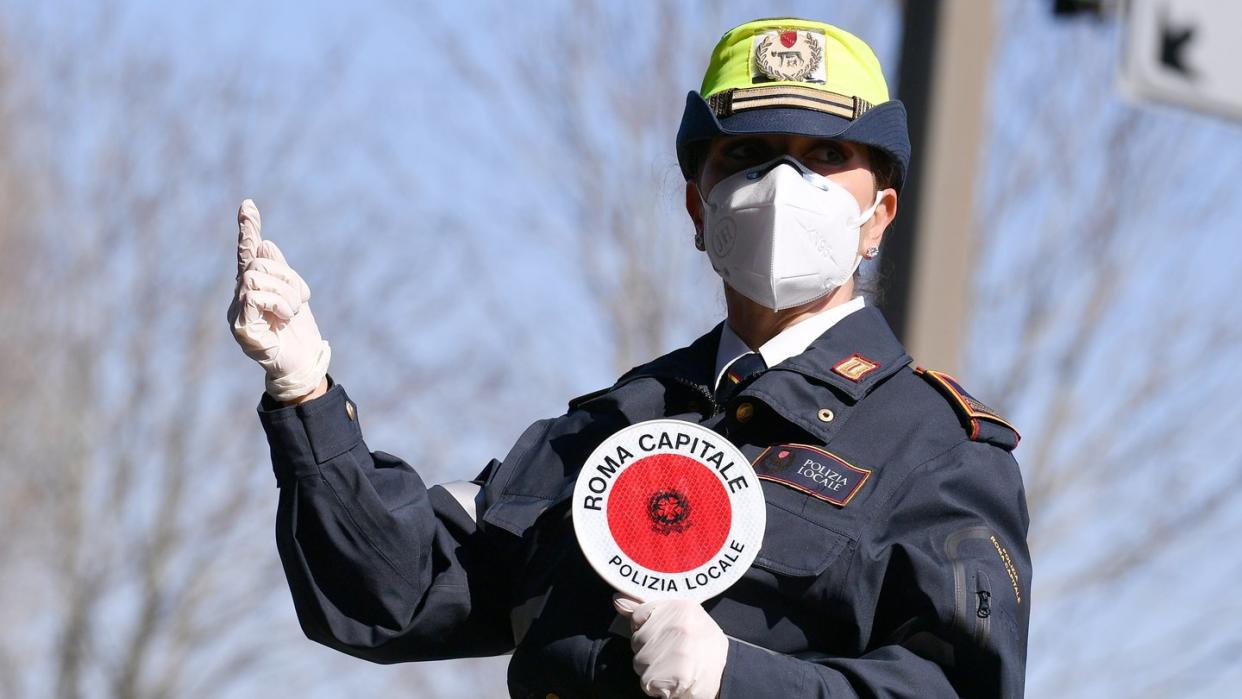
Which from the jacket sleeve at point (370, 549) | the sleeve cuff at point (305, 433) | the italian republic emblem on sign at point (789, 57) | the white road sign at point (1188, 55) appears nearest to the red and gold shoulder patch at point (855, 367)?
the italian republic emblem on sign at point (789, 57)

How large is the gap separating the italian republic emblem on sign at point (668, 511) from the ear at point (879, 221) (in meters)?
0.60

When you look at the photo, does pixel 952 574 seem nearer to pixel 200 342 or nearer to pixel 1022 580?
pixel 1022 580

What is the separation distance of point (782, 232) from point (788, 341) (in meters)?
0.19

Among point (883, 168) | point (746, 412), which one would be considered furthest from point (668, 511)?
point (883, 168)

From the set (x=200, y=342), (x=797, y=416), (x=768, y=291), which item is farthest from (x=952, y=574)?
(x=200, y=342)

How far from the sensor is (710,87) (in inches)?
137

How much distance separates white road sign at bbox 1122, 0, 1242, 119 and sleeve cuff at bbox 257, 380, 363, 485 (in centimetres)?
171

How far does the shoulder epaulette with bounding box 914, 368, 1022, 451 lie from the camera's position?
10.3ft

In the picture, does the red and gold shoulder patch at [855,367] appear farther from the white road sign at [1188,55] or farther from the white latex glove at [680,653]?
the white road sign at [1188,55]

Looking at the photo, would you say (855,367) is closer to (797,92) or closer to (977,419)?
(977,419)

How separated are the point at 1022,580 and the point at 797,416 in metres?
0.42

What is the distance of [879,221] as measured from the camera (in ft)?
11.4

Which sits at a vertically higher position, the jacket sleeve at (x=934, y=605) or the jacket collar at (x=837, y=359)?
the jacket collar at (x=837, y=359)

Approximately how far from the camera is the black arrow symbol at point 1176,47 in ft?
12.8
